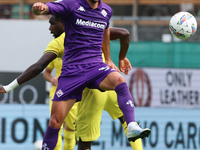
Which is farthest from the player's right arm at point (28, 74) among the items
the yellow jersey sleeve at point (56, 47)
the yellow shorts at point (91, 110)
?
the yellow shorts at point (91, 110)

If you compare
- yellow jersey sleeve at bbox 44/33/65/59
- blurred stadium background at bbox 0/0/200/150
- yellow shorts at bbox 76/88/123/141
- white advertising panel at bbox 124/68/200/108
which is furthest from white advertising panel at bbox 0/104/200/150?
yellow jersey sleeve at bbox 44/33/65/59

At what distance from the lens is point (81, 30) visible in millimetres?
5551

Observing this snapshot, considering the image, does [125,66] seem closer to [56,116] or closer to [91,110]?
[91,110]

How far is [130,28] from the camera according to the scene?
36.8ft

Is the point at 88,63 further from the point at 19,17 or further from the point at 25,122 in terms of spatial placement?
the point at 19,17

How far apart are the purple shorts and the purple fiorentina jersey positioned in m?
0.08

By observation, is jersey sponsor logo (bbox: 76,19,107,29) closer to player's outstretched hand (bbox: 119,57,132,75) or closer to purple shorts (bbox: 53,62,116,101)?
purple shorts (bbox: 53,62,116,101)

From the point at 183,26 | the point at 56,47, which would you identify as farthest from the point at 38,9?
the point at 183,26

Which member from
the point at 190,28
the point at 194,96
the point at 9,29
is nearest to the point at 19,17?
the point at 9,29

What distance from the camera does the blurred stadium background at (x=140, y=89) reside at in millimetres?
9281

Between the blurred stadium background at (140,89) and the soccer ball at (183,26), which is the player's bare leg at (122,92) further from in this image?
the blurred stadium background at (140,89)

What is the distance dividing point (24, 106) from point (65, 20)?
4.05m

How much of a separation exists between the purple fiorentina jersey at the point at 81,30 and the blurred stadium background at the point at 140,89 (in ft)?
12.8

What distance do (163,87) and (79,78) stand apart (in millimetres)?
4842
